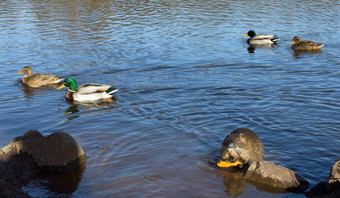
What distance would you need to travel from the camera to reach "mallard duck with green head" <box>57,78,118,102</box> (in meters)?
12.0

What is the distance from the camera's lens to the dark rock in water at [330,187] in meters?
5.94

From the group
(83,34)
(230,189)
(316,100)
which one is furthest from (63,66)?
(230,189)

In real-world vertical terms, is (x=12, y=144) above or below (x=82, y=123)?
above

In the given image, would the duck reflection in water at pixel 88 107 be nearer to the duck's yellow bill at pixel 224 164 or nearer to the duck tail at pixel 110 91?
the duck tail at pixel 110 91

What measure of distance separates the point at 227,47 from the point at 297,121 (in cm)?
838

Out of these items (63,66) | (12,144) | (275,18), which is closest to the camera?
(12,144)

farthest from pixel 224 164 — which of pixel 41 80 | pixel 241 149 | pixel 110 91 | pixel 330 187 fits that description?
pixel 41 80

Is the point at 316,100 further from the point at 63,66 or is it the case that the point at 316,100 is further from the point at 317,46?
the point at 63,66

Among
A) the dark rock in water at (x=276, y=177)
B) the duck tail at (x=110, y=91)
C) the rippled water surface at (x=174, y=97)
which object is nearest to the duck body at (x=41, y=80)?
the rippled water surface at (x=174, y=97)

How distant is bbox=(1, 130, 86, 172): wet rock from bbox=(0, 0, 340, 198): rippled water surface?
34 centimetres

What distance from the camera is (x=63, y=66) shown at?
15508 mm

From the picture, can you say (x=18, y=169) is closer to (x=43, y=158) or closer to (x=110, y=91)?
(x=43, y=158)

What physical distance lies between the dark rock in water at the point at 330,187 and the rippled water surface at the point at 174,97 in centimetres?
38

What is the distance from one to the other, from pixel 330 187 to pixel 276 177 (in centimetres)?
98
